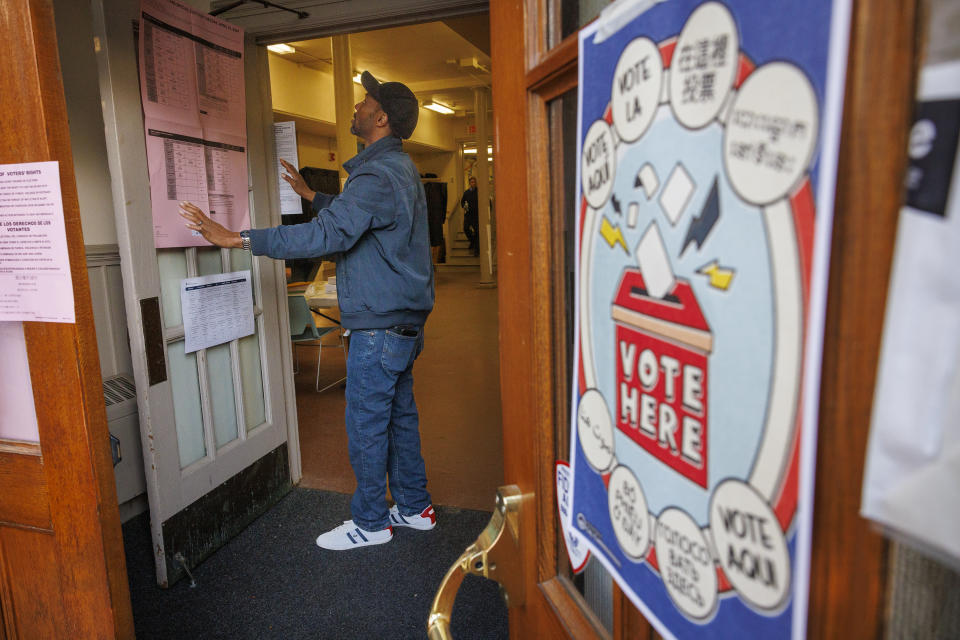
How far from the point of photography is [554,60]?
0.62m

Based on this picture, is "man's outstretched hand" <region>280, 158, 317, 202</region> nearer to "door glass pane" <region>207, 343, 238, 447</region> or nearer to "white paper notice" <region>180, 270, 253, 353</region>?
"white paper notice" <region>180, 270, 253, 353</region>

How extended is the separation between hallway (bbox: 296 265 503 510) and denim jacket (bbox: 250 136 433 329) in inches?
42.1

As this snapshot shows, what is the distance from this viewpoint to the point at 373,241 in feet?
7.75

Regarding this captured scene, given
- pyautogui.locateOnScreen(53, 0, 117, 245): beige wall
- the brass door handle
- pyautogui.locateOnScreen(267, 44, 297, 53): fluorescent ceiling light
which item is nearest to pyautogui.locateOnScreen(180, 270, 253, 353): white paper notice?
pyautogui.locateOnScreen(53, 0, 117, 245): beige wall

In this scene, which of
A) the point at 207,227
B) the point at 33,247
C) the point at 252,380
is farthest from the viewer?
the point at 252,380

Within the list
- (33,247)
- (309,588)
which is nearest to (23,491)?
(33,247)

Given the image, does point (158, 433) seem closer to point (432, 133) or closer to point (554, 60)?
point (554, 60)

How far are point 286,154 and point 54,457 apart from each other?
1.93 meters

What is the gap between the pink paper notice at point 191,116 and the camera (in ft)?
6.91

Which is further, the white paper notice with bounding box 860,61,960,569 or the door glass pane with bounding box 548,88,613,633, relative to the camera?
the door glass pane with bounding box 548,88,613,633

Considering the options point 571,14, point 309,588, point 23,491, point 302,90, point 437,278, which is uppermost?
point 302,90

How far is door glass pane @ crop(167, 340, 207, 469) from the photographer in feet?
7.54

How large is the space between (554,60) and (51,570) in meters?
1.48

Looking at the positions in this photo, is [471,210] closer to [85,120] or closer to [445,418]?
[445,418]
